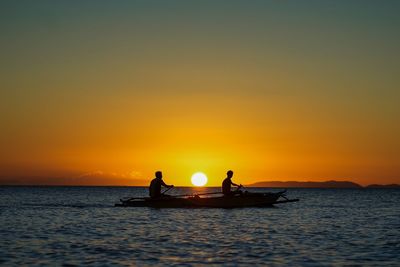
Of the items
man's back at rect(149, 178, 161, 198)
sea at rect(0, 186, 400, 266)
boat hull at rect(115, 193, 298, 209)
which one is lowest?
sea at rect(0, 186, 400, 266)

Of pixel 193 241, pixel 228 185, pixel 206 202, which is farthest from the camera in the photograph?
pixel 206 202

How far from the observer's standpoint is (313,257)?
19828mm

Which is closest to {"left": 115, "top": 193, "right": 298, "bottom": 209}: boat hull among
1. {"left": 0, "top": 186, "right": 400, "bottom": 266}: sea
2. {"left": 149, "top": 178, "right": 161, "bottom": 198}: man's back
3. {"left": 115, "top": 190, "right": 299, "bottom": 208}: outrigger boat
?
{"left": 115, "top": 190, "right": 299, "bottom": 208}: outrigger boat

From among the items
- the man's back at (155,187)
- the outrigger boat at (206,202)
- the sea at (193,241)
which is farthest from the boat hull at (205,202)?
the sea at (193,241)

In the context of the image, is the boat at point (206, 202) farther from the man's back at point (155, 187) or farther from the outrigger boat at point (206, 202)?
the man's back at point (155, 187)

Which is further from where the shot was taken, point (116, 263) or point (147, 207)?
point (147, 207)

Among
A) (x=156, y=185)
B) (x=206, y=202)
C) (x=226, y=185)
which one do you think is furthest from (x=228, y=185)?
(x=156, y=185)

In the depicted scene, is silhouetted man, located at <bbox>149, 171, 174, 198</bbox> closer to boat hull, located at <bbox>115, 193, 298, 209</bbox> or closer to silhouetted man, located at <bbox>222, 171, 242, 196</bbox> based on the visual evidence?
boat hull, located at <bbox>115, 193, 298, 209</bbox>

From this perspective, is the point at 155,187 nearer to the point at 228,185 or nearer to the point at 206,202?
the point at 206,202

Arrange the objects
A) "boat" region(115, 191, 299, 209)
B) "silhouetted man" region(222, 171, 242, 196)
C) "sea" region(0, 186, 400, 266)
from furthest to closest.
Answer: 1. "boat" region(115, 191, 299, 209)
2. "silhouetted man" region(222, 171, 242, 196)
3. "sea" region(0, 186, 400, 266)

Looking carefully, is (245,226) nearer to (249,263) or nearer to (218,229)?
(218,229)

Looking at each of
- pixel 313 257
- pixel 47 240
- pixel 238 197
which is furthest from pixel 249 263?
pixel 238 197

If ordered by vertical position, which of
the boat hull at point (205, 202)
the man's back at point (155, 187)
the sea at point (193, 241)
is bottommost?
the sea at point (193, 241)

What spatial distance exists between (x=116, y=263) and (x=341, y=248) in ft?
28.6
